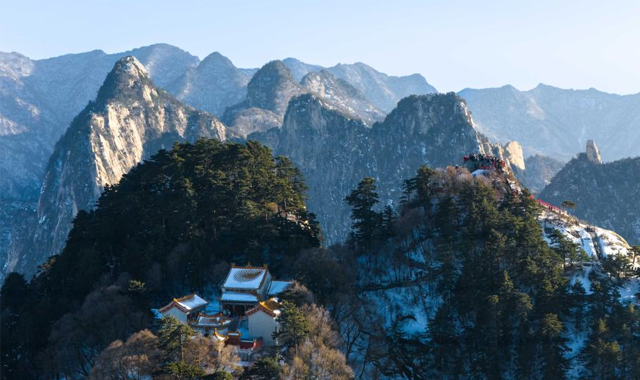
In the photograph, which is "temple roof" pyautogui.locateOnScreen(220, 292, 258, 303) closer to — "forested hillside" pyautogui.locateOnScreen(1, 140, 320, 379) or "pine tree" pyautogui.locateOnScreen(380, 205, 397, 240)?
"forested hillside" pyautogui.locateOnScreen(1, 140, 320, 379)

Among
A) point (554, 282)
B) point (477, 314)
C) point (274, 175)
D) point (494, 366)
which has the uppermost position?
point (274, 175)

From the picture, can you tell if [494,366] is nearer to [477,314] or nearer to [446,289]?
[477,314]

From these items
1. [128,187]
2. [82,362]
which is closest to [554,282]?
[82,362]

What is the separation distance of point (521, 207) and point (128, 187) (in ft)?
194

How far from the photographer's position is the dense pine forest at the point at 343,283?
62.4 metres

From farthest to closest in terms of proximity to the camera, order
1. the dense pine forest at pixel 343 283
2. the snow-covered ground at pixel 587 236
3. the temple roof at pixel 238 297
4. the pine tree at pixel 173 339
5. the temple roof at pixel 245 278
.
Answer: the snow-covered ground at pixel 587 236
the temple roof at pixel 245 278
the temple roof at pixel 238 297
the dense pine forest at pixel 343 283
the pine tree at pixel 173 339

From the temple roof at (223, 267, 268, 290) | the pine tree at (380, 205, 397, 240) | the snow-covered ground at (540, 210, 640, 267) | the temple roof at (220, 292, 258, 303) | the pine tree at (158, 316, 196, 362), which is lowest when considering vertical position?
the pine tree at (158, 316, 196, 362)

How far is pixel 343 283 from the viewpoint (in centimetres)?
6900

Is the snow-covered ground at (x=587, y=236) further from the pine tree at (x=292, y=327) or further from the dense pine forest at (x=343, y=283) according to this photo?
the pine tree at (x=292, y=327)

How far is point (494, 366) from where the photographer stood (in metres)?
66.6

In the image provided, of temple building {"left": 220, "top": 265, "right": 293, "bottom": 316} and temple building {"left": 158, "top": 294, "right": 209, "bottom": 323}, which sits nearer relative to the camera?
temple building {"left": 158, "top": 294, "right": 209, "bottom": 323}

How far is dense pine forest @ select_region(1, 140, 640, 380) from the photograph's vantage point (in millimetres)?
62375

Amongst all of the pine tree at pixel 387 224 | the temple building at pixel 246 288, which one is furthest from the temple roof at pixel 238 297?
the pine tree at pixel 387 224

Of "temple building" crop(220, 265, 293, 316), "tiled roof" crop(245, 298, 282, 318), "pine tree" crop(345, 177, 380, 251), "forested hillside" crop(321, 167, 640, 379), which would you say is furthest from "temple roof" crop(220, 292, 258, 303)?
"pine tree" crop(345, 177, 380, 251)
